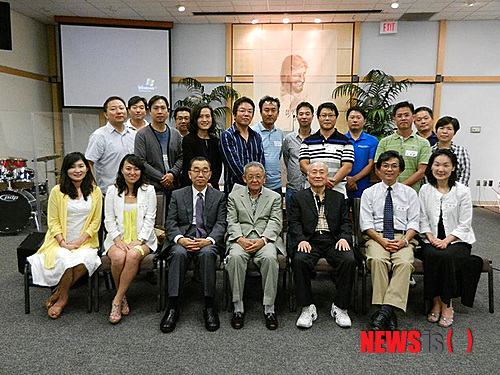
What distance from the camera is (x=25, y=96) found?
25.4 feet

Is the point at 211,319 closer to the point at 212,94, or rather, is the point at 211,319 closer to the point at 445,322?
the point at 445,322

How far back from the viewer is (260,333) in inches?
116

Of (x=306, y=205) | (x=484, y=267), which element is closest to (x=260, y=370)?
(x=306, y=205)

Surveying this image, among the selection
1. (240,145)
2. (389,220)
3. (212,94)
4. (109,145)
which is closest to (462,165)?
(389,220)

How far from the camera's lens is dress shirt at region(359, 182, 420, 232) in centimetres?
337

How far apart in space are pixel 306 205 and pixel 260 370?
1405 mm

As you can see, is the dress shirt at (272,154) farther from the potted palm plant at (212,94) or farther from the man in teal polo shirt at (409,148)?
the potted palm plant at (212,94)

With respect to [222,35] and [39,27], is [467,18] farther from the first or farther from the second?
[39,27]

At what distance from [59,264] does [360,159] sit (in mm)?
2819

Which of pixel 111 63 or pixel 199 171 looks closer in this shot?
pixel 199 171

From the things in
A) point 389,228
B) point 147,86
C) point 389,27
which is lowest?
point 389,228

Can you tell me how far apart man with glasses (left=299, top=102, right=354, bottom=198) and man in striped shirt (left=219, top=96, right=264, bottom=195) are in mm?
455

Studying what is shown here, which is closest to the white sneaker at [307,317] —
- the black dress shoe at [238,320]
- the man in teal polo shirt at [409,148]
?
the black dress shoe at [238,320]

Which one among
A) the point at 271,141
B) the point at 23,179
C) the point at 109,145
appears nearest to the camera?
the point at 109,145
